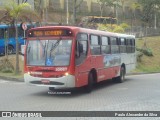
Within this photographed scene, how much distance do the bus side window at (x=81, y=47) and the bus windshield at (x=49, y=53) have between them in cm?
38

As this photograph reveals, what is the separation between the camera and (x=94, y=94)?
17.0 meters

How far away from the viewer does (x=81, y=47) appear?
16516mm

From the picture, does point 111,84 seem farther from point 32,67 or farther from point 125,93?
point 32,67

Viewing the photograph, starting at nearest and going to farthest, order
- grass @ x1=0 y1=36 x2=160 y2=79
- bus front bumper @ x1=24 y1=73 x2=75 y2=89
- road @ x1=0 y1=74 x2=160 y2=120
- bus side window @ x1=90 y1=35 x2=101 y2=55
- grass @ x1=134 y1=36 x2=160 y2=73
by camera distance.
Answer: road @ x1=0 y1=74 x2=160 y2=120
bus front bumper @ x1=24 y1=73 x2=75 y2=89
bus side window @ x1=90 y1=35 x2=101 y2=55
grass @ x1=0 y1=36 x2=160 y2=79
grass @ x1=134 y1=36 x2=160 y2=73

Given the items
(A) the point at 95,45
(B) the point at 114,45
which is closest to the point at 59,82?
(A) the point at 95,45

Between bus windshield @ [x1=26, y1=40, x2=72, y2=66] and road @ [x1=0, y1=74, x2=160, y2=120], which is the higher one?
bus windshield @ [x1=26, y1=40, x2=72, y2=66]

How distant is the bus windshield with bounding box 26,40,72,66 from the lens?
52.5 ft

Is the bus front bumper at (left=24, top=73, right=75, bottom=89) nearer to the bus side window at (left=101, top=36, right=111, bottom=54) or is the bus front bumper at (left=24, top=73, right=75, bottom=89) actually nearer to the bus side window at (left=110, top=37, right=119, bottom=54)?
the bus side window at (left=101, top=36, right=111, bottom=54)

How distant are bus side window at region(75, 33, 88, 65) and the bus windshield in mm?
383

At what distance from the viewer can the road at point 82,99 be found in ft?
43.0

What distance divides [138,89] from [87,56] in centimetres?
321

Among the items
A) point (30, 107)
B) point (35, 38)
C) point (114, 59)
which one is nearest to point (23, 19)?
point (114, 59)

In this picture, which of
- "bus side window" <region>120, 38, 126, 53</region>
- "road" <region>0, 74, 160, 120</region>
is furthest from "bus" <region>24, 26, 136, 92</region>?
"bus side window" <region>120, 38, 126, 53</region>

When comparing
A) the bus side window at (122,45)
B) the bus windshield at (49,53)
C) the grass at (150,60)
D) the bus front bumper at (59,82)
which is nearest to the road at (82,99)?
the bus front bumper at (59,82)
